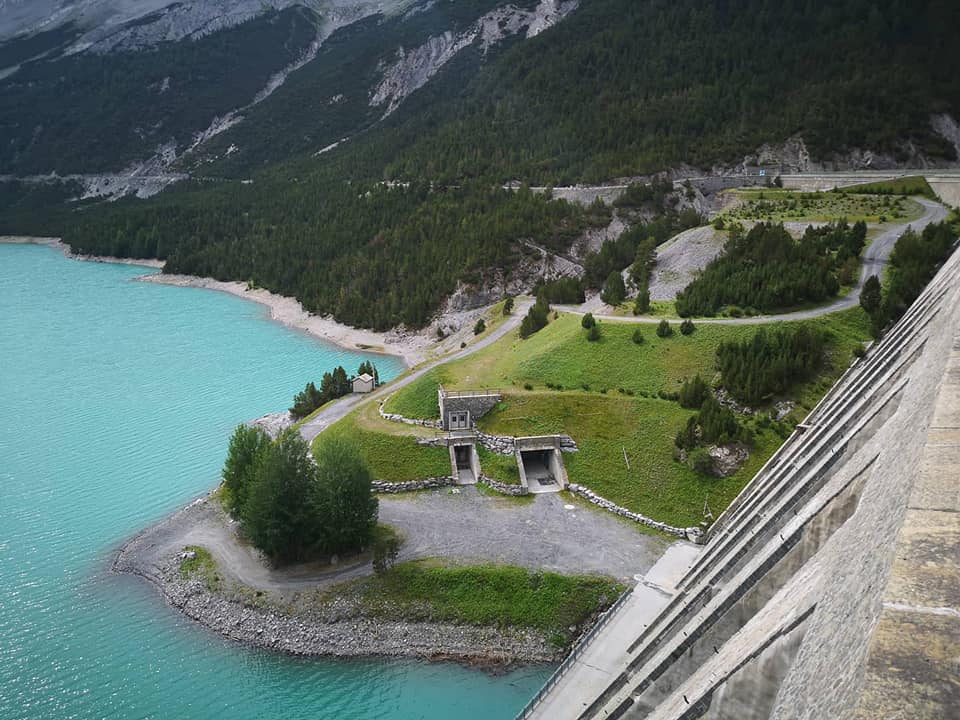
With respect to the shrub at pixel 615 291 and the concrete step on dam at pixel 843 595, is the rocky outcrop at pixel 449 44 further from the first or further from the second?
the concrete step on dam at pixel 843 595

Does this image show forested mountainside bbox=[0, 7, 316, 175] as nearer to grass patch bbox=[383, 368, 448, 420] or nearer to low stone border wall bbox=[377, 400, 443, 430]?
grass patch bbox=[383, 368, 448, 420]

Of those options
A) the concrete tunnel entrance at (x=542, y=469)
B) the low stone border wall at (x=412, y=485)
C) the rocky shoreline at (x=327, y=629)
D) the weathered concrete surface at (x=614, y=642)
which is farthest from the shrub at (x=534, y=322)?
the rocky shoreline at (x=327, y=629)

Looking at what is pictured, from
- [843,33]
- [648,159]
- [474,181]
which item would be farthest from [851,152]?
[474,181]

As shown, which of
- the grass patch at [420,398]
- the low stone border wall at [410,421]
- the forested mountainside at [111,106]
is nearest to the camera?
the low stone border wall at [410,421]

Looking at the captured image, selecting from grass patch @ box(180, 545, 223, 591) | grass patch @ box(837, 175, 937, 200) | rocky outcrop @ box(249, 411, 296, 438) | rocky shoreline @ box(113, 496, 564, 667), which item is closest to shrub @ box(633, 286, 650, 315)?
rocky outcrop @ box(249, 411, 296, 438)

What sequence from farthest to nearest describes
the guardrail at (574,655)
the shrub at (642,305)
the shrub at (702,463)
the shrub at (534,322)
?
1. the shrub at (534,322)
2. the shrub at (642,305)
3. the shrub at (702,463)
4. the guardrail at (574,655)

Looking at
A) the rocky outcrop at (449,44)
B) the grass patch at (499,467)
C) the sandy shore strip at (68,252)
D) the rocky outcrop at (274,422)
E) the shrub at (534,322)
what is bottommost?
the grass patch at (499,467)

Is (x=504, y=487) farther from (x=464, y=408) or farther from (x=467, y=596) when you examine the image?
(x=467, y=596)
